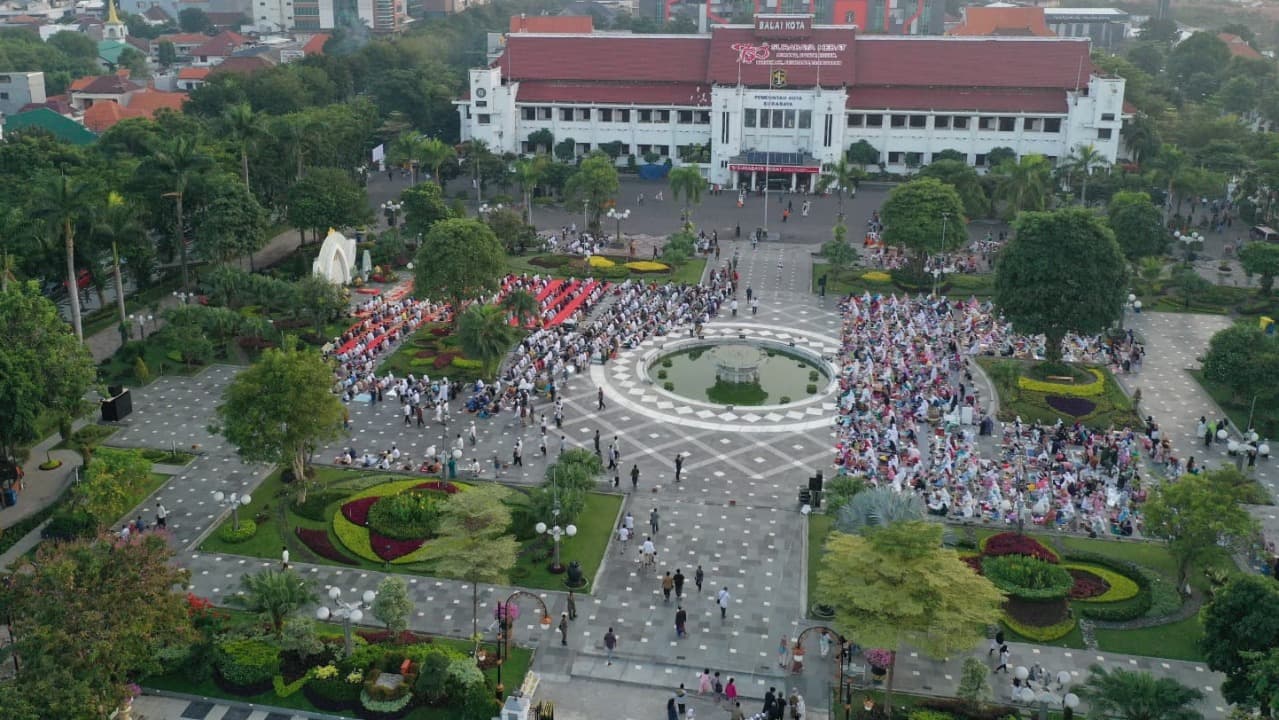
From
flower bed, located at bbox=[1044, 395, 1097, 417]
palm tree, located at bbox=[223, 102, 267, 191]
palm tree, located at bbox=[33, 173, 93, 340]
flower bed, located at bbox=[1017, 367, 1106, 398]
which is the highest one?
palm tree, located at bbox=[223, 102, 267, 191]

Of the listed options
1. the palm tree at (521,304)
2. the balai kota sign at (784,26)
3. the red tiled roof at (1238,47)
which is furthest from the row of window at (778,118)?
the red tiled roof at (1238,47)

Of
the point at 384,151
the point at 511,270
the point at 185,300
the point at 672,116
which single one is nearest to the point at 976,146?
the point at 672,116

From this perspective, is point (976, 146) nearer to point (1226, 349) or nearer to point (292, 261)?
point (1226, 349)

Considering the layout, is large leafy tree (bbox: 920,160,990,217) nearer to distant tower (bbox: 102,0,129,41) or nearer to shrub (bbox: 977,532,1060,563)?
shrub (bbox: 977,532,1060,563)

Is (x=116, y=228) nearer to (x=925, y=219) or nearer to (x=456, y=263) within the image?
(x=456, y=263)

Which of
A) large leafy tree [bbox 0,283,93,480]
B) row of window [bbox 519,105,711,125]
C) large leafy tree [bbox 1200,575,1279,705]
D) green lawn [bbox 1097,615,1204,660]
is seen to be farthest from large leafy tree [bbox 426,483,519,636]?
row of window [bbox 519,105,711,125]

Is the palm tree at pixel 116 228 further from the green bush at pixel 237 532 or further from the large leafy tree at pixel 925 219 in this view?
the large leafy tree at pixel 925 219
